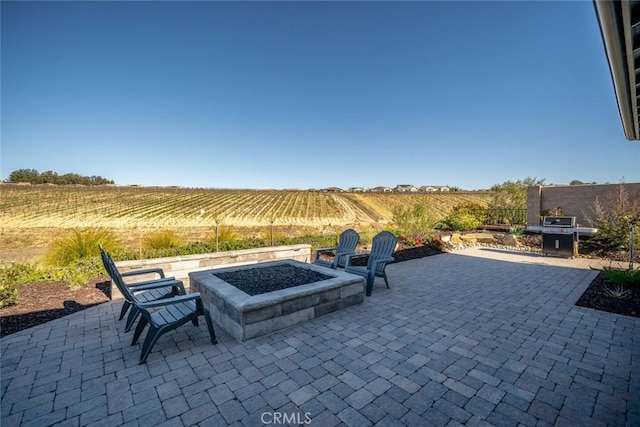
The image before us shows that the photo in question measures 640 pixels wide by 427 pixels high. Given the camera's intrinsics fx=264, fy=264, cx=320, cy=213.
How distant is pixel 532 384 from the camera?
239 centimetres

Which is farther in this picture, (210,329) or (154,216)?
(154,216)

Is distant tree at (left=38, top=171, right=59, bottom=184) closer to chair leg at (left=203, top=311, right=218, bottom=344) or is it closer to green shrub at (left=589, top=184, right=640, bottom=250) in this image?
chair leg at (left=203, top=311, right=218, bottom=344)

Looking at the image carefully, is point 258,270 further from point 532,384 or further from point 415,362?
point 532,384

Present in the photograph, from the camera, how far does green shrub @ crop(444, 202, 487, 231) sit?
1423 cm

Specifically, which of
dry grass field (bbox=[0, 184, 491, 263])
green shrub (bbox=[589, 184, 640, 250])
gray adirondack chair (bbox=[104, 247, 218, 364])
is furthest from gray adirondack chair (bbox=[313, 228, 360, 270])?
dry grass field (bbox=[0, 184, 491, 263])

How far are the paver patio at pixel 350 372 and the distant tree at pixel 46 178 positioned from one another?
88770 millimetres

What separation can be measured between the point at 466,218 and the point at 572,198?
5100mm

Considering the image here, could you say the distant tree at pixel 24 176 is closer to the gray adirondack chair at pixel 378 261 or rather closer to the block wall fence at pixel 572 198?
the gray adirondack chair at pixel 378 261

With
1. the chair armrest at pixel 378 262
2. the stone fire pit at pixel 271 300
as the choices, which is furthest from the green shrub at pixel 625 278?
the stone fire pit at pixel 271 300

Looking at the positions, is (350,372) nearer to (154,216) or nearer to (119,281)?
(119,281)

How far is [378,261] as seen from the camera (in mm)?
5207

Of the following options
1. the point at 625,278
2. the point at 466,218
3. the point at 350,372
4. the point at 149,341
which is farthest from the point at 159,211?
the point at 625,278

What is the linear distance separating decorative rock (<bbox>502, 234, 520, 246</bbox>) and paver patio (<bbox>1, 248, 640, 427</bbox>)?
25.0 ft

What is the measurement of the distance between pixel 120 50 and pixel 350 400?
1294 cm
